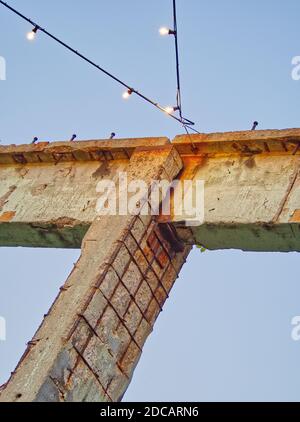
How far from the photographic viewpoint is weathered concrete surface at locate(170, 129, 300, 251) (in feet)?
20.3

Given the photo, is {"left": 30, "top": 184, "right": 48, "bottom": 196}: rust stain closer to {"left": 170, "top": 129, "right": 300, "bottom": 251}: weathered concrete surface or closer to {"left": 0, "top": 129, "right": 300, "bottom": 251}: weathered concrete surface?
{"left": 0, "top": 129, "right": 300, "bottom": 251}: weathered concrete surface

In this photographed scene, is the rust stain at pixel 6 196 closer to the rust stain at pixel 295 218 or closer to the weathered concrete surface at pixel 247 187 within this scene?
the weathered concrete surface at pixel 247 187

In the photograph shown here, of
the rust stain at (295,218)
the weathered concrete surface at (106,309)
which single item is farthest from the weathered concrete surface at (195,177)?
the weathered concrete surface at (106,309)

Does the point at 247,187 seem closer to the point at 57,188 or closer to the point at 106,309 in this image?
the point at 106,309

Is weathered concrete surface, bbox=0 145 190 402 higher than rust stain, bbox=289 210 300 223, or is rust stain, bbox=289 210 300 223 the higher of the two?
rust stain, bbox=289 210 300 223

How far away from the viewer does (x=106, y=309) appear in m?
5.96

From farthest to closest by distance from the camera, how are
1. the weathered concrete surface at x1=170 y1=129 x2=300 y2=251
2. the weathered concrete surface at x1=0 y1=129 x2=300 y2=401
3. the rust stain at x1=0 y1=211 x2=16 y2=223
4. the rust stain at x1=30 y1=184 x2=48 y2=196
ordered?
the rust stain at x1=30 y1=184 x2=48 y2=196 → the rust stain at x1=0 y1=211 x2=16 y2=223 → the weathered concrete surface at x1=170 y1=129 x2=300 y2=251 → the weathered concrete surface at x1=0 y1=129 x2=300 y2=401

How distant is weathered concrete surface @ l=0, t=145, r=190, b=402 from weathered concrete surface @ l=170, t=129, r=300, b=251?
281 millimetres

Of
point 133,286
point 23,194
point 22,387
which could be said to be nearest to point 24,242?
point 23,194

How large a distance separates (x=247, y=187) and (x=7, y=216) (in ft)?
8.27

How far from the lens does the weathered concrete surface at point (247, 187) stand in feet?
20.3

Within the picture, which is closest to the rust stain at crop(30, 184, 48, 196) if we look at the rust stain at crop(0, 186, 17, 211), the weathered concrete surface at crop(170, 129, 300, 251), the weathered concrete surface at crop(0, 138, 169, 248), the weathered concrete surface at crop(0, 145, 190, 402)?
the weathered concrete surface at crop(0, 138, 169, 248)

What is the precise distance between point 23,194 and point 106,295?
6.86 ft
